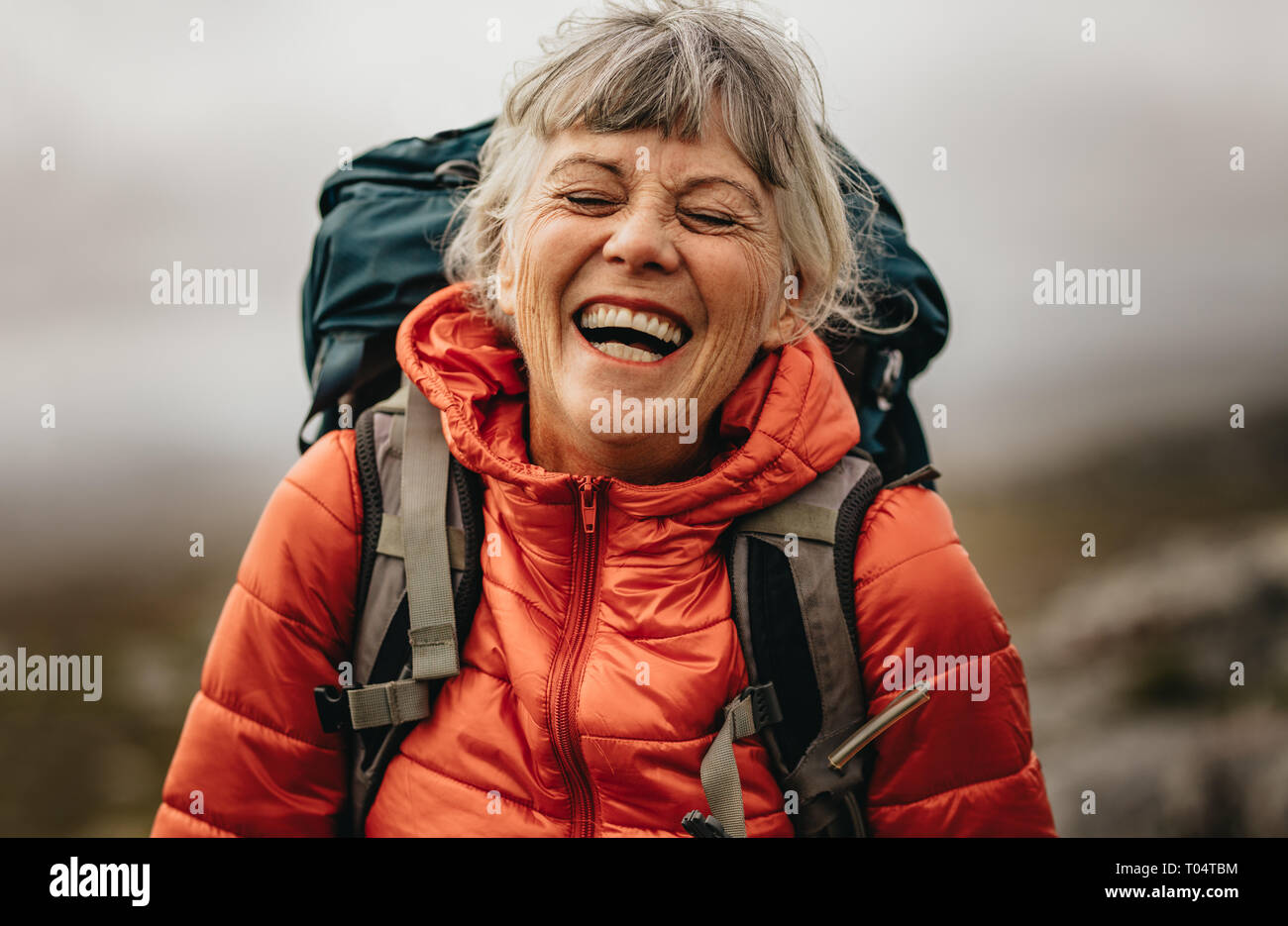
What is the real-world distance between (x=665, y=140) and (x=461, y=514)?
85cm

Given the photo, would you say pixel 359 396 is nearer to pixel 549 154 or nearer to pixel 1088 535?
pixel 549 154

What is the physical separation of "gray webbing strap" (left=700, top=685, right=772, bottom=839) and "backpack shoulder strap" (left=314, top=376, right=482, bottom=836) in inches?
→ 21.2

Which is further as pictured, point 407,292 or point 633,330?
point 407,292

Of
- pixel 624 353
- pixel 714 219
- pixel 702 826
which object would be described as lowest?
pixel 702 826

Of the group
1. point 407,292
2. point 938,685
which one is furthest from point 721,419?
point 407,292

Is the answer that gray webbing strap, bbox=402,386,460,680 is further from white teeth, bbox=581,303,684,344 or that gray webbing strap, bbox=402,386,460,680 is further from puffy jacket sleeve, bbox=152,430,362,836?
white teeth, bbox=581,303,684,344

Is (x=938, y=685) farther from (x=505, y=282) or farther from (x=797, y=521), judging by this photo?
(x=505, y=282)

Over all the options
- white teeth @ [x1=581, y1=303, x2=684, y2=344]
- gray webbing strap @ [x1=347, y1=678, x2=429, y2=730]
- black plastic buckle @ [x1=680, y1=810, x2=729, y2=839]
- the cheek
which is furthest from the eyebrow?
black plastic buckle @ [x1=680, y1=810, x2=729, y2=839]

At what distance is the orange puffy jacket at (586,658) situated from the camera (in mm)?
1659

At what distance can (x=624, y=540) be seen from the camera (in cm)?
174

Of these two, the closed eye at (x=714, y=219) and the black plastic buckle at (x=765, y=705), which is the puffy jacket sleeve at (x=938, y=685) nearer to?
the black plastic buckle at (x=765, y=705)

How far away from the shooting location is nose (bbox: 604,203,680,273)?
1.64 m

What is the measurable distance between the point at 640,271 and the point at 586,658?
2.49 ft

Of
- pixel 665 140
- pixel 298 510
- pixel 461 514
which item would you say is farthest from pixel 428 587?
pixel 665 140
